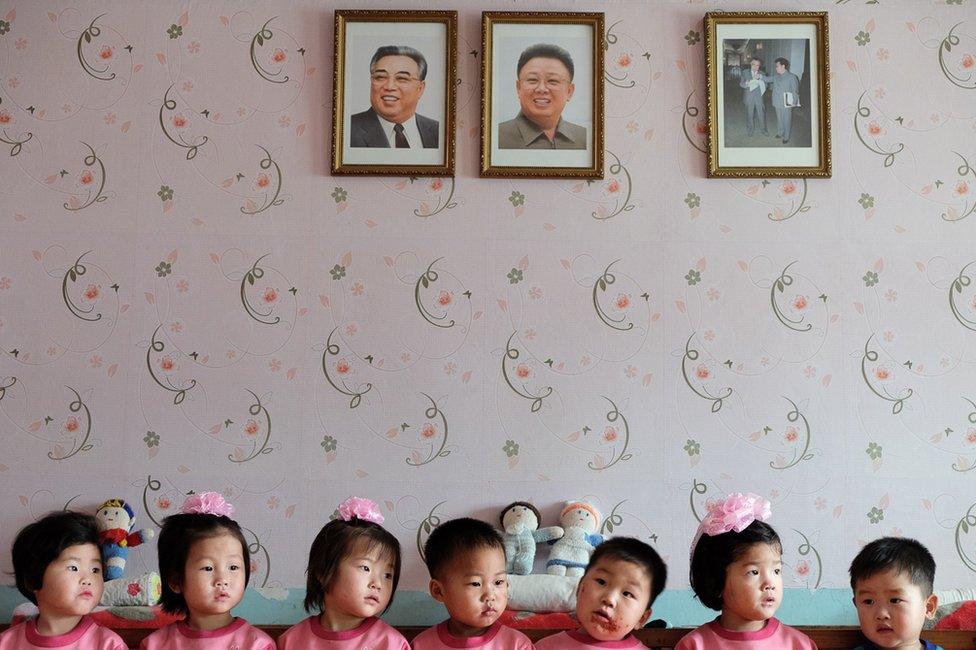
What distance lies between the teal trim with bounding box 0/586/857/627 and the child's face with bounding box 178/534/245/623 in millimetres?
490

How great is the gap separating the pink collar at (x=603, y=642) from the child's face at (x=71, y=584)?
3.02ft

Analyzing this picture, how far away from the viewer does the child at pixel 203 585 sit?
1.86 metres

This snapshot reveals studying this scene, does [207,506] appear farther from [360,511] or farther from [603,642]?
[603,642]

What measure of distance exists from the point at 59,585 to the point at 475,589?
30.6 inches

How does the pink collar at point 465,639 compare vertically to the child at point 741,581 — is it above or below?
below

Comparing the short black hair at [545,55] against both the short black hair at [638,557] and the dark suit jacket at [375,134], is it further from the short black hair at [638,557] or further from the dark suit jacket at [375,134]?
the short black hair at [638,557]

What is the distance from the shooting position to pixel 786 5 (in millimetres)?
2566

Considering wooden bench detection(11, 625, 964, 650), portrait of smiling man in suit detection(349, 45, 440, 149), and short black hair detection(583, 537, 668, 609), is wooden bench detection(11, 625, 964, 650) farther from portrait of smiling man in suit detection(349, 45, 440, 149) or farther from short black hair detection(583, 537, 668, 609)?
portrait of smiling man in suit detection(349, 45, 440, 149)

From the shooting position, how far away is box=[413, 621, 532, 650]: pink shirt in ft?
6.16

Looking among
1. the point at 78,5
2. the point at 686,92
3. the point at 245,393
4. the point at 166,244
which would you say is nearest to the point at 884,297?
the point at 686,92

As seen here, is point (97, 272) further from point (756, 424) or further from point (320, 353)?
point (756, 424)

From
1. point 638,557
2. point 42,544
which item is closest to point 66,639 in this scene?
point 42,544

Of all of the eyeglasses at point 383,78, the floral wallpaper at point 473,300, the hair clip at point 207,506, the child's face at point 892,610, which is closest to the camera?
the child's face at point 892,610

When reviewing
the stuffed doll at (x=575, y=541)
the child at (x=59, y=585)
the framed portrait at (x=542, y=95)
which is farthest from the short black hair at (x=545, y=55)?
the child at (x=59, y=585)
